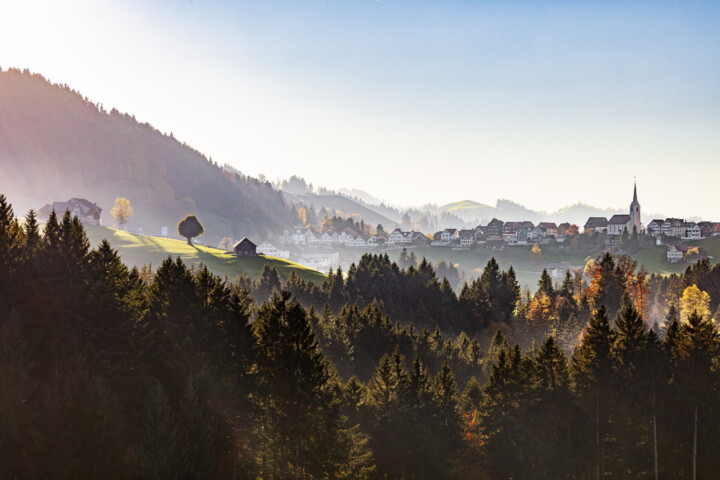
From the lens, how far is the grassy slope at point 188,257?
124438 mm

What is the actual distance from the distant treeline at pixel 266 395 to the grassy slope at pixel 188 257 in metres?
68.4

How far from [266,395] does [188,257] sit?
358ft

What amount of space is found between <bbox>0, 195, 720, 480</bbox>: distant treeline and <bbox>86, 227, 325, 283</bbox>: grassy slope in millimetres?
68419

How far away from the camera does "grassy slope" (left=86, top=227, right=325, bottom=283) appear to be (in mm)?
124438

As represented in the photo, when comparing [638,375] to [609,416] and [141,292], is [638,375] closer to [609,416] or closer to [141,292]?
[609,416]

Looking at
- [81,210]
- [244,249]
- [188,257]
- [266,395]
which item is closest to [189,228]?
[188,257]

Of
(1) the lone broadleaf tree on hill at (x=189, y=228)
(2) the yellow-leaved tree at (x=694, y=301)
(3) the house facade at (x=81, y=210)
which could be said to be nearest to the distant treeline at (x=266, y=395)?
(2) the yellow-leaved tree at (x=694, y=301)

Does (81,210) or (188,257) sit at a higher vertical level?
(81,210)

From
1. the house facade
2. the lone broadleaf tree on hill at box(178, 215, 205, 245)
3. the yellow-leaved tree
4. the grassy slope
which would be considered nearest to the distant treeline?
the yellow-leaved tree

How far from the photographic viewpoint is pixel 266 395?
106 ft

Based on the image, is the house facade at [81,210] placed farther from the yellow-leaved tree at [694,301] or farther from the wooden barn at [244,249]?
the yellow-leaved tree at [694,301]

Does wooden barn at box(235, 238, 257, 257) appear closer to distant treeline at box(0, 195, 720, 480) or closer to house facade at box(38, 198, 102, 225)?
house facade at box(38, 198, 102, 225)

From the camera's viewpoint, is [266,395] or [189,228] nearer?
[266,395]

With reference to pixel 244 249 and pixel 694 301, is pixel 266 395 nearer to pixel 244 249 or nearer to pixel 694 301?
pixel 694 301
